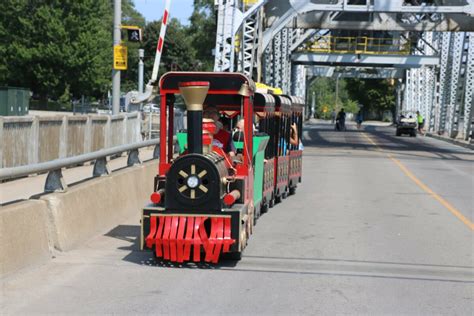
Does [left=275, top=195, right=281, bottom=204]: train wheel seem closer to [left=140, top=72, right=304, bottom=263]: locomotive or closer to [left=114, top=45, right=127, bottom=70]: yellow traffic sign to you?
[left=140, top=72, right=304, bottom=263]: locomotive

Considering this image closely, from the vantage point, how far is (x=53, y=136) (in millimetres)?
15930

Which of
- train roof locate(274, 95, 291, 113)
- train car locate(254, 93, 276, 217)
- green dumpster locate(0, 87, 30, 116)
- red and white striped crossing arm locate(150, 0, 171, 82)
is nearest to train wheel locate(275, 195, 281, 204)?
train car locate(254, 93, 276, 217)

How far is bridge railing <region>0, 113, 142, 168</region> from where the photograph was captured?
13836mm

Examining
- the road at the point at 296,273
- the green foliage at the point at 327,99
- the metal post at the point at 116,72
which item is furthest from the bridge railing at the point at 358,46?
the green foliage at the point at 327,99

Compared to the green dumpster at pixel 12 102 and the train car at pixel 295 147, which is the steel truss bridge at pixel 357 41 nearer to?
the train car at pixel 295 147

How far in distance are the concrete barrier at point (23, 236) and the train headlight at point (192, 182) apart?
168cm

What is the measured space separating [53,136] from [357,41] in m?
47.7

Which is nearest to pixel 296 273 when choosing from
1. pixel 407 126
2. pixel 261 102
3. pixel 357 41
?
pixel 261 102

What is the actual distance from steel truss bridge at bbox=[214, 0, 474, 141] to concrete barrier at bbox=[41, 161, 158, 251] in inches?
590

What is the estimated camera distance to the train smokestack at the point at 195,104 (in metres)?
8.70

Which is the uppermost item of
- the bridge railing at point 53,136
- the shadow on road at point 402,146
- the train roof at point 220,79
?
the train roof at point 220,79

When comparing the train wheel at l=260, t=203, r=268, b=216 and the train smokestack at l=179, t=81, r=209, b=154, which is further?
the train wheel at l=260, t=203, r=268, b=216

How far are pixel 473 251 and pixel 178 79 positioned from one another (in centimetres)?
454

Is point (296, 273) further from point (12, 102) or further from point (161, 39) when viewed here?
point (12, 102)
